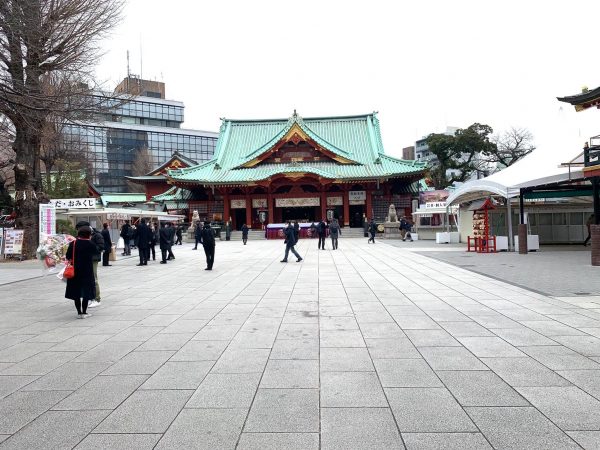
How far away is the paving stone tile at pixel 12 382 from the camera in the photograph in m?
4.10

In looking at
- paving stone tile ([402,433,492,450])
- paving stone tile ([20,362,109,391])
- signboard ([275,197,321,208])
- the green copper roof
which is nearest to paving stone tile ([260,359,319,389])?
paving stone tile ([402,433,492,450])

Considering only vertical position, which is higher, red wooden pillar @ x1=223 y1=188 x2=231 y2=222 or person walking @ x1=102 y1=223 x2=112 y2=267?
red wooden pillar @ x1=223 y1=188 x2=231 y2=222

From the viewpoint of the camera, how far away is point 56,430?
330 cm

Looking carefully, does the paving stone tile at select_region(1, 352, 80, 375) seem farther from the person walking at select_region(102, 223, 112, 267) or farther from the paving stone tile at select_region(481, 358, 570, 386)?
the person walking at select_region(102, 223, 112, 267)

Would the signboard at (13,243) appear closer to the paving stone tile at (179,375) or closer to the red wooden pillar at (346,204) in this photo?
the paving stone tile at (179,375)

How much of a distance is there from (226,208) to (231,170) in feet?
11.0

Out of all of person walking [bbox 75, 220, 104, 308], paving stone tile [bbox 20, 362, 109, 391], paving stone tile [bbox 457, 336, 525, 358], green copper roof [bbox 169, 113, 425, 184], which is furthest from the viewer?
green copper roof [bbox 169, 113, 425, 184]

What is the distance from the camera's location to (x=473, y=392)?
3865 mm

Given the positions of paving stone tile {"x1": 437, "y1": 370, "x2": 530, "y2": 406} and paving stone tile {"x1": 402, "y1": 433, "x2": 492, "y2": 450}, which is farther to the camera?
paving stone tile {"x1": 437, "y1": 370, "x2": 530, "y2": 406}

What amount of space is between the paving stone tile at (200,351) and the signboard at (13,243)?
1569 centimetres

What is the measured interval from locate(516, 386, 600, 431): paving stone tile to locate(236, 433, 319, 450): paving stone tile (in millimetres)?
1782

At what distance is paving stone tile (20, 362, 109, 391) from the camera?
4180mm

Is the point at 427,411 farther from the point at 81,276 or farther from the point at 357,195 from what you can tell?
the point at 357,195

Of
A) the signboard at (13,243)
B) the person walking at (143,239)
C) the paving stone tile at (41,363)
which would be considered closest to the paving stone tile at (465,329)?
the paving stone tile at (41,363)
